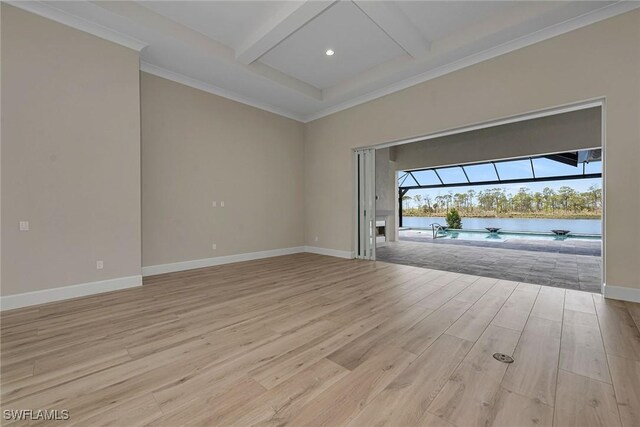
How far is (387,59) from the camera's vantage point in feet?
14.9

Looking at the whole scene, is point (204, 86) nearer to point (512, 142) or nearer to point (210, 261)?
point (210, 261)

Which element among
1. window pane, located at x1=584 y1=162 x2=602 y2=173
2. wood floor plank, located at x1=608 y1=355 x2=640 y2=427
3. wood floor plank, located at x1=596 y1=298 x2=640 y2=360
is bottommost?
wood floor plank, located at x1=596 y1=298 x2=640 y2=360

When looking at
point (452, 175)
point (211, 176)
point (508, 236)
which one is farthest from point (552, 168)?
point (211, 176)

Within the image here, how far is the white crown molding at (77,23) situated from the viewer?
9.74 ft

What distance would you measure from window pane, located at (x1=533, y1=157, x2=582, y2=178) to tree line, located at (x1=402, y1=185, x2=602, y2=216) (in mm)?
1309

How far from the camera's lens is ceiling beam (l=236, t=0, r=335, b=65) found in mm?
3113

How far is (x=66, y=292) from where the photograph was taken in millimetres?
3150

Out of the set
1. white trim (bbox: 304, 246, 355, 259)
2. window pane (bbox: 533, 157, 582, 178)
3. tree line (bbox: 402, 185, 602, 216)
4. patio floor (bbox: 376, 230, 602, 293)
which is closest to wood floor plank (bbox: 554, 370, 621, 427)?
patio floor (bbox: 376, 230, 602, 293)

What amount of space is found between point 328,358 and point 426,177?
A: 13.1 m

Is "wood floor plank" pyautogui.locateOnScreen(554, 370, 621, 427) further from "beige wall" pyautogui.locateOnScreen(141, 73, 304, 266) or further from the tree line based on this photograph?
the tree line

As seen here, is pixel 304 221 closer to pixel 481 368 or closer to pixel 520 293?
pixel 520 293

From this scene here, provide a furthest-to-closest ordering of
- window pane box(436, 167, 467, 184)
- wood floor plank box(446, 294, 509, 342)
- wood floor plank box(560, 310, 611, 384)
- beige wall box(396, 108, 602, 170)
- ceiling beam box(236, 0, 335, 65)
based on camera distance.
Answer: window pane box(436, 167, 467, 184), beige wall box(396, 108, 602, 170), ceiling beam box(236, 0, 335, 65), wood floor plank box(446, 294, 509, 342), wood floor plank box(560, 310, 611, 384)

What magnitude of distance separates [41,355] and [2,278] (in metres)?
1.65

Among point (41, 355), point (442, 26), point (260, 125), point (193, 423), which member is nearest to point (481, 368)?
point (193, 423)
